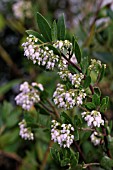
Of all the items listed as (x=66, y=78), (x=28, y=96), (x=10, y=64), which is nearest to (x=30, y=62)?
(x=28, y=96)

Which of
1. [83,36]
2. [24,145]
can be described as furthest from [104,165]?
[24,145]

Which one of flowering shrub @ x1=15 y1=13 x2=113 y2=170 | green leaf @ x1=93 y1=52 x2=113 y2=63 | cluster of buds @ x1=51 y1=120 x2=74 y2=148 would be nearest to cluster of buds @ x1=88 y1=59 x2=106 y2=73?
flowering shrub @ x1=15 y1=13 x2=113 y2=170

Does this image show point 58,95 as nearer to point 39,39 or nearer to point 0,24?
point 39,39

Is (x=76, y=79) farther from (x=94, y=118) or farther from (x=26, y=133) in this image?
(x=26, y=133)

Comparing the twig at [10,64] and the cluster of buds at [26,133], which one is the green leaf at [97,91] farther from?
the twig at [10,64]

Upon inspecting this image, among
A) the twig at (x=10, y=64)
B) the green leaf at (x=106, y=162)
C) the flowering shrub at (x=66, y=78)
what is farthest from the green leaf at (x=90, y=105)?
the twig at (x=10, y=64)
